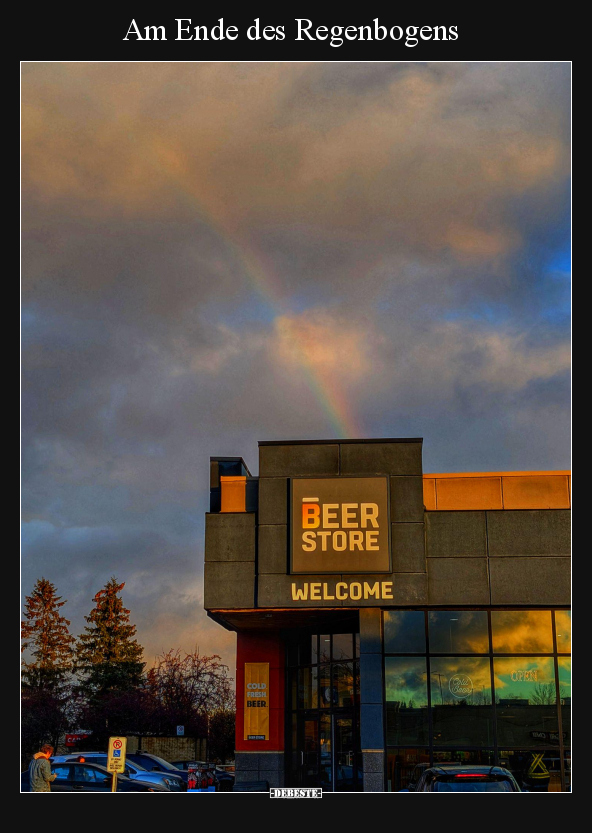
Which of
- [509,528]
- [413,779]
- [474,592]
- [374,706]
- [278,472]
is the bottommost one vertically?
[413,779]

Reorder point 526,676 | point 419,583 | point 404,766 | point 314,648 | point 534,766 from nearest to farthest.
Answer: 1. point 534,766
2. point 419,583
3. point 404,766
4. point 526,676
5. point 314,648

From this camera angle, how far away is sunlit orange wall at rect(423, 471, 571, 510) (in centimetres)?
2164

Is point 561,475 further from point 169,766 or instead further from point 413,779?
point 169,766

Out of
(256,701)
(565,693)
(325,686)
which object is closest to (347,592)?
(325,686)

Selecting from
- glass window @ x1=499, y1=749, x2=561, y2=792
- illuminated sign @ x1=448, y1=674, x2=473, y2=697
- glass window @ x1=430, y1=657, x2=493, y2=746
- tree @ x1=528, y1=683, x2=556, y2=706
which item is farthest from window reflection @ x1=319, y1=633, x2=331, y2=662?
tree @ x1=528, y1=683, x2=556, y2=706

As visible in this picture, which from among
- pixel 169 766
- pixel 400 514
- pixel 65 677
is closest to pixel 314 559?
pixel 400 514

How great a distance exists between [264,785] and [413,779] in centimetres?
594

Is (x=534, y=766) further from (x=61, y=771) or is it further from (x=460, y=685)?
(x=61, y=771)

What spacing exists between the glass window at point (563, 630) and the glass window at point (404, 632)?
3.34 metres

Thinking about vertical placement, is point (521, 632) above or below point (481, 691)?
above

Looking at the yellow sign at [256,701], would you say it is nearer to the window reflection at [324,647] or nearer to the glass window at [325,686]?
the glass window at [325,686]

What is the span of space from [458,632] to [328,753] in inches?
243

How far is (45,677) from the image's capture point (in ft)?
214
